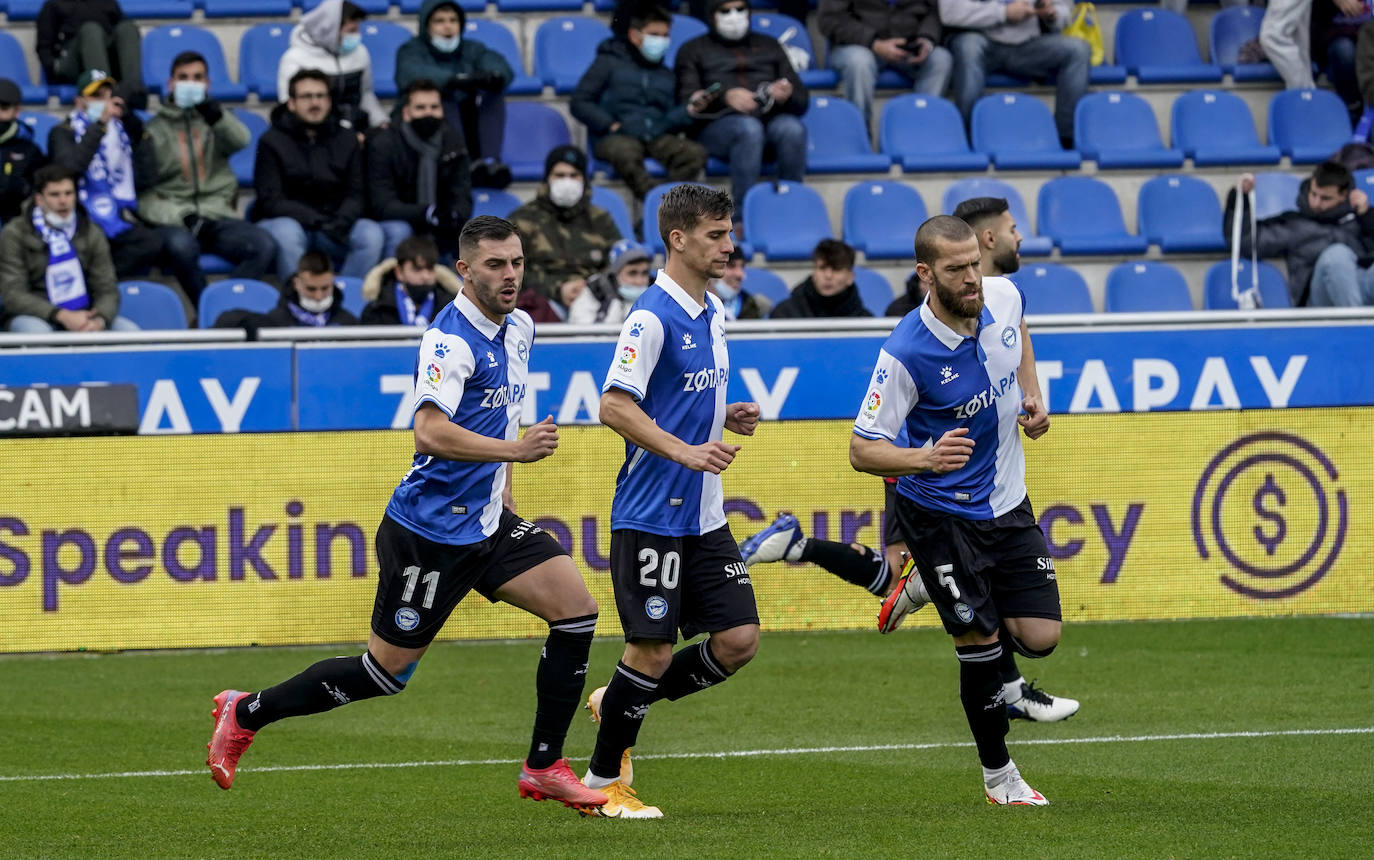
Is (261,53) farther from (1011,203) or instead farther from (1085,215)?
(1085,215)

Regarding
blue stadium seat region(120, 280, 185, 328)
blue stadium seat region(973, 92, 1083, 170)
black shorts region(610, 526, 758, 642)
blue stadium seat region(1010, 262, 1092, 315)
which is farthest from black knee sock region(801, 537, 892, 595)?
blue stadium seat region(973, 92, 1083, 170)

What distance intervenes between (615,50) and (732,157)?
53.5 inches

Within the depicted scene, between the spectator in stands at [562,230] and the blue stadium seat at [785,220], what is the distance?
167cm

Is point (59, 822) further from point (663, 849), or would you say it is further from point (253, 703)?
point (663, 849)

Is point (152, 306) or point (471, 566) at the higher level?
point (471, 566)

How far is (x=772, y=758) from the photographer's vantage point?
7812 millimetres

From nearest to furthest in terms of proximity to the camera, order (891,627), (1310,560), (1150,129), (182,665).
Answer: (891,627)
(182,665)
(1310,560)
(1150,129)

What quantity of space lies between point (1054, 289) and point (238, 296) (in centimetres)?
632

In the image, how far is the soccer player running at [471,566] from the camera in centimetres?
661

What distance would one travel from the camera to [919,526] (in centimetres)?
689

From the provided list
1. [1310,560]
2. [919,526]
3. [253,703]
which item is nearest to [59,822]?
[253,703]

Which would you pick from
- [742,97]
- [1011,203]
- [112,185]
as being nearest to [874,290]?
[1011,203]

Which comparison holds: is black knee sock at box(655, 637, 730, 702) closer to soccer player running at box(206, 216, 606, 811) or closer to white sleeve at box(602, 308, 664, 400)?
soccer player running at box(206, 216, 606, 811)

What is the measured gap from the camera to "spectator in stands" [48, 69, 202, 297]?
13859 millimetres
